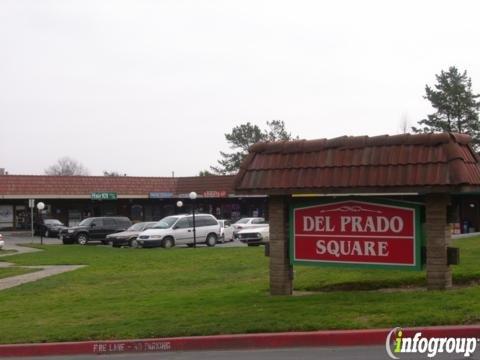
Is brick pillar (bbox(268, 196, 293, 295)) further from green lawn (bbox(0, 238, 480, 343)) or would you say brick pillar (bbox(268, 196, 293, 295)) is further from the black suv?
the black suv

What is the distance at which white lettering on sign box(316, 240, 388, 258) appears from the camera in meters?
11.2

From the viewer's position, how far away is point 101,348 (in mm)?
9516

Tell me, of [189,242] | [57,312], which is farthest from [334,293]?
[189,242]

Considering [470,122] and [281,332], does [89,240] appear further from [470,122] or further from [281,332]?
[470,122]

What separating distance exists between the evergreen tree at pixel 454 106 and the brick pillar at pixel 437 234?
53757 mm

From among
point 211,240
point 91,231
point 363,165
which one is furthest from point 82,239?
point 363,165

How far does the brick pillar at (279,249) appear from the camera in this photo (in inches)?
476

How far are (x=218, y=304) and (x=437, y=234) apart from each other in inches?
148

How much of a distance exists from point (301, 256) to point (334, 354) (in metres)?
3.76

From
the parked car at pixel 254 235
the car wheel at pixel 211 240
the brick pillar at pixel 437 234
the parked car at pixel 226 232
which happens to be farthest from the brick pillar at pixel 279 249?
the parked car at pixel 226 232

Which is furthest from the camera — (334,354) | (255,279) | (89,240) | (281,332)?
(89,240)

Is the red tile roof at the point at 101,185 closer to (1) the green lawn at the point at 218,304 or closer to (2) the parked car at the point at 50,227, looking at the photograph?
(2) the parked car at the point at 50,227

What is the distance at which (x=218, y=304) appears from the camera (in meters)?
11.6

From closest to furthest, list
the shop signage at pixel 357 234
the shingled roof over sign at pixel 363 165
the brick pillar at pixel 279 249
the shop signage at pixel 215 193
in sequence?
1. the shingled roof over sign at pixel 363 165
2. the shop signage at pixel 357 234
3. the brick pillar at pixel 279 249
4. the shop signage at pixel 215 193
